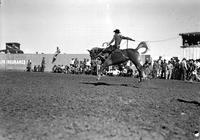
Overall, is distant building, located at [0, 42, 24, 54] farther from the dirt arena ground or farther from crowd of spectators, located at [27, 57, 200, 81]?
the dirt arena ground

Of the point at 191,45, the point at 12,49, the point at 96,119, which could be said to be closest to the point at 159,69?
the point at 191,45

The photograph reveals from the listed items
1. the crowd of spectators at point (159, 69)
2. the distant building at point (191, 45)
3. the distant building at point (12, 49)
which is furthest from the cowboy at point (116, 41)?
the distant building at point (12, 49)

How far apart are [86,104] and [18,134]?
9.13 ft

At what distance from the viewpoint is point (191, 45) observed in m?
33.6

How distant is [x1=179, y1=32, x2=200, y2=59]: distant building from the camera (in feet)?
109

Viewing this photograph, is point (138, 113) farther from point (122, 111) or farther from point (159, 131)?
point (159, 131)

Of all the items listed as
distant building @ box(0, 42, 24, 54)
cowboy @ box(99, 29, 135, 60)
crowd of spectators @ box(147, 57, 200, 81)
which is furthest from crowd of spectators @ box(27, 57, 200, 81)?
distant building @ box(0, 42, 24, 54)

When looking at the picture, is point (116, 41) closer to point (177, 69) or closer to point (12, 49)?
point (177, 69)

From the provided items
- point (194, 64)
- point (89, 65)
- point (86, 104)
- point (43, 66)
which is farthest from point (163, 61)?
point (86, 104)

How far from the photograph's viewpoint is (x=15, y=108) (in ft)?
23.6

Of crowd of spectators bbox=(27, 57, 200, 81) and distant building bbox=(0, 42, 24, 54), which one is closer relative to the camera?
crowd of spectators bbox=(27, 57, 200, 81)

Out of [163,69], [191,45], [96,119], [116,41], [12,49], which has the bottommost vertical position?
[96,119]

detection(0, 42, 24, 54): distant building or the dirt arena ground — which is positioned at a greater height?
detection(0, 42, 24, 54): distant building

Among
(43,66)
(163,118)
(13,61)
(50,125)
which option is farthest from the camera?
(13,61)
